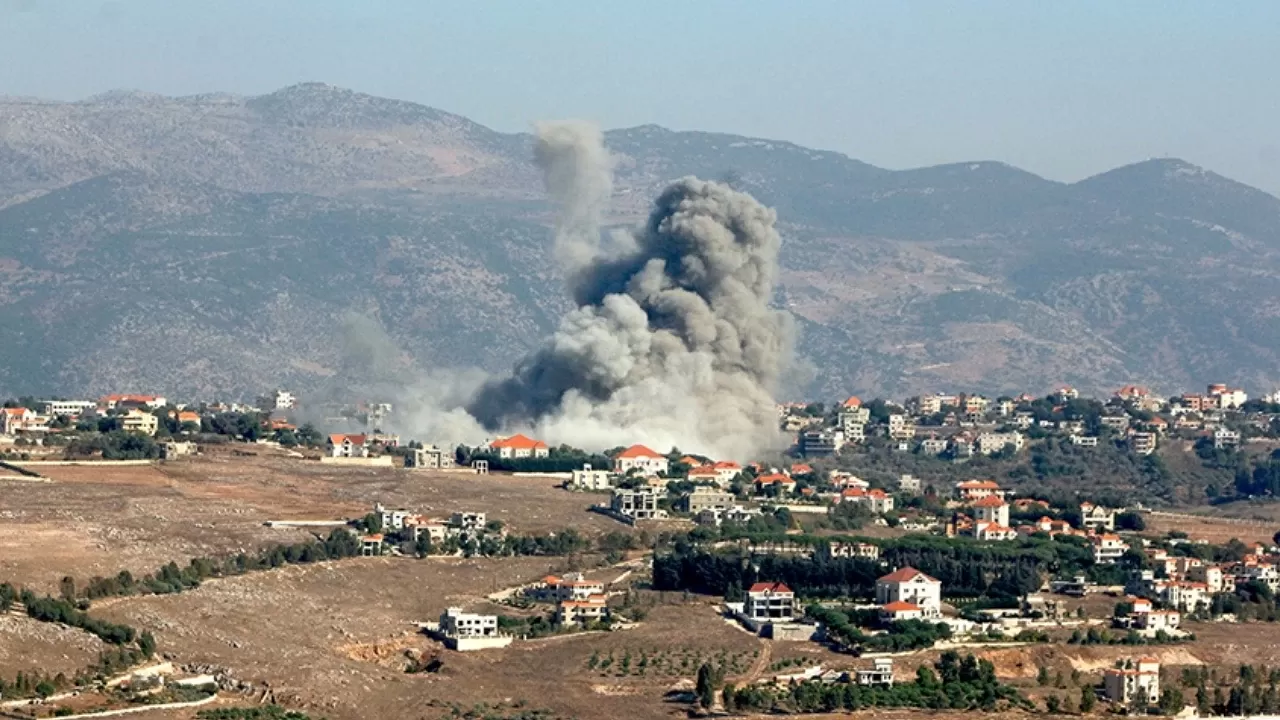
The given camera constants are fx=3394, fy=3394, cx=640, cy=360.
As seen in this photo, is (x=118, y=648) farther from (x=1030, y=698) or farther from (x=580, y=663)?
(x=1030, y=698)

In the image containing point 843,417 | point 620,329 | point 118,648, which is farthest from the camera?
point 843,417

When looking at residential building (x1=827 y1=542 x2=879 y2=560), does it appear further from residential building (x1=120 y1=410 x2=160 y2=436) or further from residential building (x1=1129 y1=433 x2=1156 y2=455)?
residential building (x1=1129 y1=433 x2=1156 y2=455)

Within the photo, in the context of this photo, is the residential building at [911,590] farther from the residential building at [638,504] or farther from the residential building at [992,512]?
the residential building at [992,512]

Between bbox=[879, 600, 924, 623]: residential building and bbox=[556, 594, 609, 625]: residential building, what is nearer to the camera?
bbox=[879, 600, 924, 623]: residential building

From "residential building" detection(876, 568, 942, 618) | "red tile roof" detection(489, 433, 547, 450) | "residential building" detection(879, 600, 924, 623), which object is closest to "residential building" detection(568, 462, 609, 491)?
"red tile roof" detection(489, 433, 547, 450)

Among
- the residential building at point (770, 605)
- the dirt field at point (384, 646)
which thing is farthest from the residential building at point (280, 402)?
the residential building at point (770, 605)

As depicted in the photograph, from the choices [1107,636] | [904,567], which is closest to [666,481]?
[904,567]
